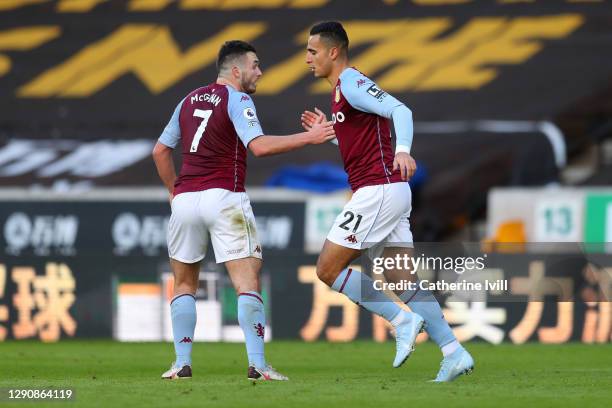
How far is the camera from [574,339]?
13852 millimetres

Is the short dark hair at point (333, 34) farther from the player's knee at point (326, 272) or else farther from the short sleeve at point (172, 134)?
the player's knee at point (326, 272)

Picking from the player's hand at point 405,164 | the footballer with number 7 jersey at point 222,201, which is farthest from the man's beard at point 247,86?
the player's hand at point 405,164

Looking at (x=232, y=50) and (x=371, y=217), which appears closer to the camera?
(x=371, y=217)

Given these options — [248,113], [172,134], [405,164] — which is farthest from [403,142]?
[172,134]

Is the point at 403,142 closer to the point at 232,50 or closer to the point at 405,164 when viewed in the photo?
the point at 405,164

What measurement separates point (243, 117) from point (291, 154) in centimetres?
1267

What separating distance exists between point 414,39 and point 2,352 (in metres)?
12.2

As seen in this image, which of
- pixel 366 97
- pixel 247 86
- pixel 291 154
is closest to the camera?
pixel 366 97

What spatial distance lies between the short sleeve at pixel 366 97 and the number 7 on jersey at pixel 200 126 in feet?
2.85

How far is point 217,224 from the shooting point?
8.68 m

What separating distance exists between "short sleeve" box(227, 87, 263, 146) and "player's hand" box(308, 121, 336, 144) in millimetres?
327

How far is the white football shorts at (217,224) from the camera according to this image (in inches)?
340

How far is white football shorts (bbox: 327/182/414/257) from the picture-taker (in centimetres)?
840

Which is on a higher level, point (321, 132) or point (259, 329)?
point (321, 132)
